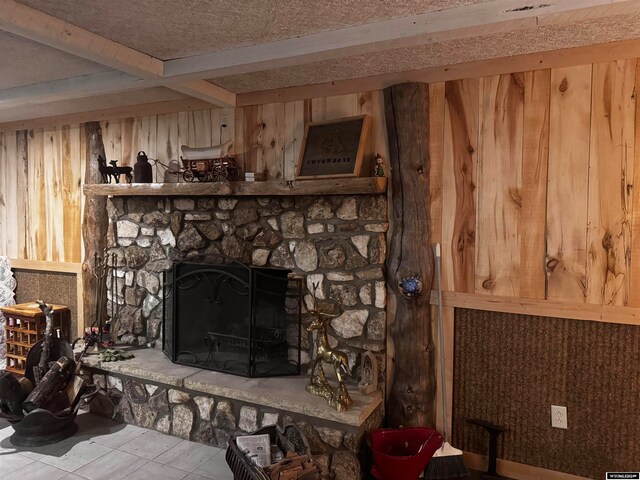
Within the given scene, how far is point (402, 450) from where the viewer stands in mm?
2531

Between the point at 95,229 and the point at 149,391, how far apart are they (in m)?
1.43

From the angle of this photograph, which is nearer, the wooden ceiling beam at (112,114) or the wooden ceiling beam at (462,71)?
the wooden ceiling beam at (462,71)

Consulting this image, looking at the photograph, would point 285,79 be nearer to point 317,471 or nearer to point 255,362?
point 255,362

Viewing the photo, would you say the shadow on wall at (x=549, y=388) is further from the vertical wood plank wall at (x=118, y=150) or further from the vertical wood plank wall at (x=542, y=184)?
the vertical wood plank wall at (x=118, y=150)

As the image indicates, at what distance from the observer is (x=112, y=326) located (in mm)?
3494

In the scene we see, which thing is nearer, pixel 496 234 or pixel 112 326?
pixel 496 234

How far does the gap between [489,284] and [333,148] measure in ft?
3.87

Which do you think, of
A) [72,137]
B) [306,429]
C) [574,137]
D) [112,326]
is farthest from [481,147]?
[72,137]

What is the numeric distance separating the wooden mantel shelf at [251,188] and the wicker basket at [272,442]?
1.31m

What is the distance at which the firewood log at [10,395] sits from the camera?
2791 mm

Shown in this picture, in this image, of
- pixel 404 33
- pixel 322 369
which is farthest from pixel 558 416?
pixel 404 33

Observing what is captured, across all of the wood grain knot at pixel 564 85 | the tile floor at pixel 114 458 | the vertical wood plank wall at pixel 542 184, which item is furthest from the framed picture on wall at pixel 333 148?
the tile floor at pixel 114 458

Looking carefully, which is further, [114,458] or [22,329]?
[22,329]

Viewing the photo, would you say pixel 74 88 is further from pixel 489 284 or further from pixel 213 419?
pixel 489 284
